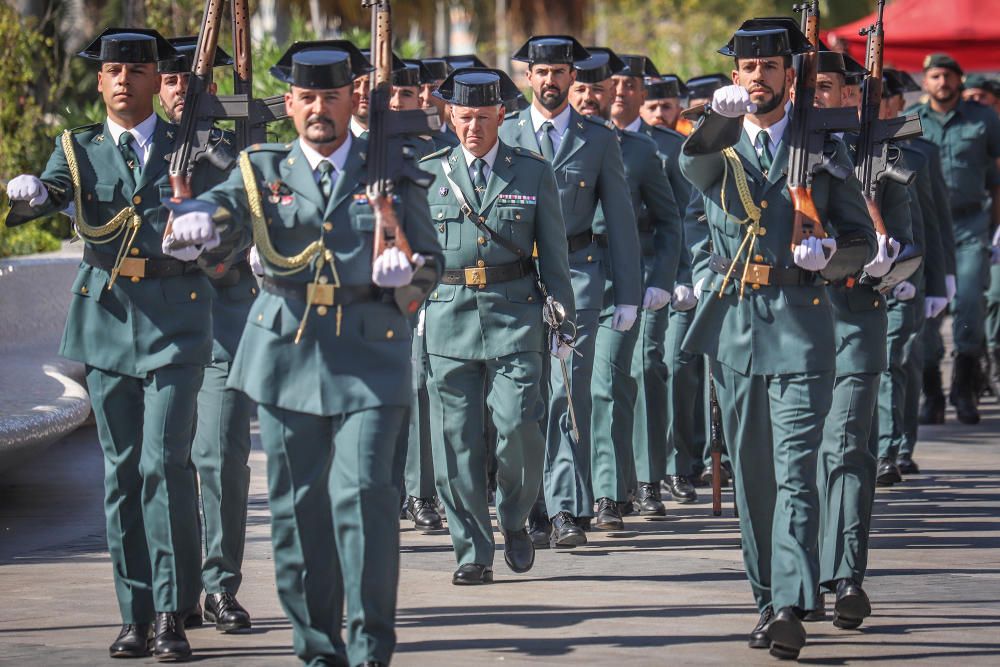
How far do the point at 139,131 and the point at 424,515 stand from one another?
3449mm

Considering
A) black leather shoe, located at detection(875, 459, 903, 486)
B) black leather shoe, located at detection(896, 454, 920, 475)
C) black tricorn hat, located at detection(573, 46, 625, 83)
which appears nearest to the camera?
black tricorn hat, located at detection(573, 46, 625, 83)

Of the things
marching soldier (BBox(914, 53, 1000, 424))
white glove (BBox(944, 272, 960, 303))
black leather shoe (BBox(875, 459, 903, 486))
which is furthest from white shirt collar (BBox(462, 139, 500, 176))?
marching soldier (BBox(914, 53, 1000, 424))

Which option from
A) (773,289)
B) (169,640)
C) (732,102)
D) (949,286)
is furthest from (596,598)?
(949,286)

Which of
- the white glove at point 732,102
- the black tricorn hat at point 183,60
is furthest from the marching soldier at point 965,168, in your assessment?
the white glove at point 732,102

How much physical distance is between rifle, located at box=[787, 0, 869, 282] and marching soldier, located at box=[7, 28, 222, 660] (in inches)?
86.0

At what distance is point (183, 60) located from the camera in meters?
8.20

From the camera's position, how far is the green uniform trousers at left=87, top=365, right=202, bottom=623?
7.39 metres

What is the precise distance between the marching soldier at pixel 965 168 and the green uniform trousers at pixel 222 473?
7.71 metres

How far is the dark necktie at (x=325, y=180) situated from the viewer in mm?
6672

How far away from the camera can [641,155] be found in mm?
10938

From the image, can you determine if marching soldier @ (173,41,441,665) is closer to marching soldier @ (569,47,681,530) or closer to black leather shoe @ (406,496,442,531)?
marching soldier @ (569,47,681,530)

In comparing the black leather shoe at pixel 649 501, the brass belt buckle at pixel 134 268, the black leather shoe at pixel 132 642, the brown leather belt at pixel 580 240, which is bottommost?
the black leather shoe at pixel 649 501

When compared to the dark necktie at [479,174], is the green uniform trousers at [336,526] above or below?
below

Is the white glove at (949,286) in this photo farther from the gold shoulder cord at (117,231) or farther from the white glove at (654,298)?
the gold shoulder cord at (117,231)
